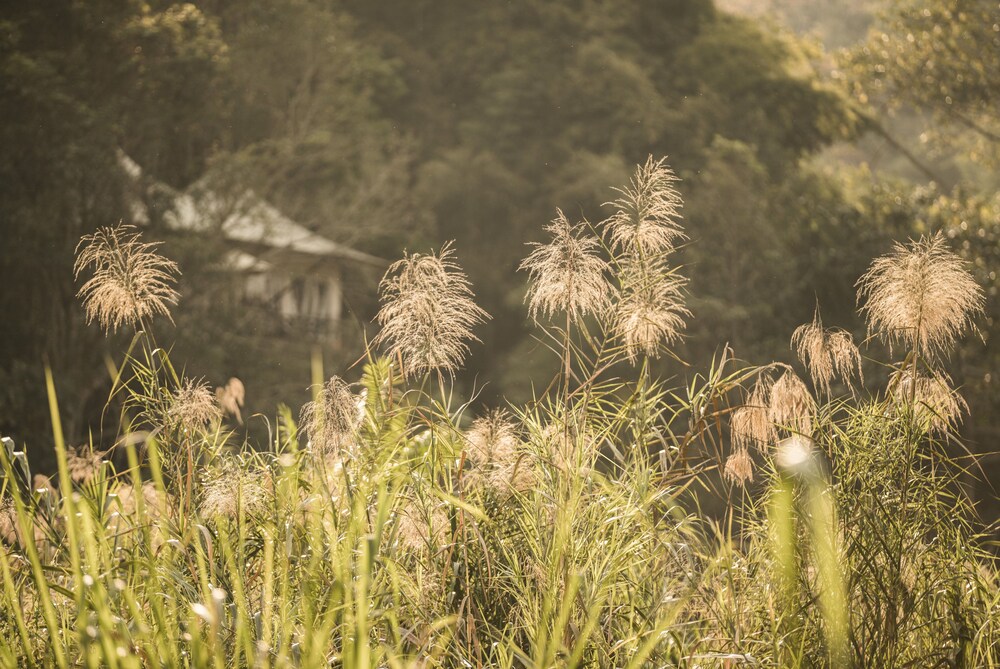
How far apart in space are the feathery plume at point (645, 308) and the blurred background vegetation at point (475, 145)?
26.0ft

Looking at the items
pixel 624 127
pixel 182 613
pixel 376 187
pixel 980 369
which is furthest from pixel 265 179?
pixel 182 613

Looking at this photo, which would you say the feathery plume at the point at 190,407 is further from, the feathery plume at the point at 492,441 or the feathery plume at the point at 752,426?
the feathery plume at the point at 752,426

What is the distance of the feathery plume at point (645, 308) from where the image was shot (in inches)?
94.2

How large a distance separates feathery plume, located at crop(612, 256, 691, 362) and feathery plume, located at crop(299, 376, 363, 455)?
66 cm

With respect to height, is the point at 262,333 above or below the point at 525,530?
above

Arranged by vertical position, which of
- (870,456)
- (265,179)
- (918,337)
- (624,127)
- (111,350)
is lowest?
(870,456)

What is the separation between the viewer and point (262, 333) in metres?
15.0

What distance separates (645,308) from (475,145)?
16.2m

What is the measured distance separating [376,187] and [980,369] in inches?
348

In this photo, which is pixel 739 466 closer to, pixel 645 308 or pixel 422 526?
pixel 645 308

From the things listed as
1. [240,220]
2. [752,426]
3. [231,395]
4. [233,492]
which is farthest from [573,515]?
[240,220]

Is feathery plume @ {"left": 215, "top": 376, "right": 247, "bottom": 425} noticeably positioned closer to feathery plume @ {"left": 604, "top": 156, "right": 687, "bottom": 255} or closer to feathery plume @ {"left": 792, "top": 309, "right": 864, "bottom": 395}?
feathery plume @ {"left": 604, "top": 156, "right": 687, "bottom": 255}

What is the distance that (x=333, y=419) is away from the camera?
2373mm

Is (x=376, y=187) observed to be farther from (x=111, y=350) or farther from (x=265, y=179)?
(x=111, y=350)
